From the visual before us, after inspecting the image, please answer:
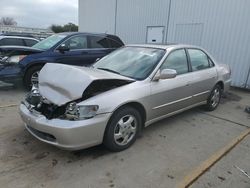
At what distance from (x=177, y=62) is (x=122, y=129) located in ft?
5.74

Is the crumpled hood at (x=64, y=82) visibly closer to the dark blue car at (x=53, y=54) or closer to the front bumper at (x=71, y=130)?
the front bumper at (x=71, y=130)

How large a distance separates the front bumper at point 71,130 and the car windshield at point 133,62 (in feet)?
3.39

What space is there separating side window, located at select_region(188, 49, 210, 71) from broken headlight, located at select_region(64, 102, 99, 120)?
98.4 inches

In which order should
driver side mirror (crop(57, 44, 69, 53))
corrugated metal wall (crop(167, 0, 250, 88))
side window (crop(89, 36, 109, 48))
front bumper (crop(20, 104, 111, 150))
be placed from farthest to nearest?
1. corrugated metal wall (crop(167, 0, 250, 88))
2. side window (crop(89, 36, 109, 48))
3. driver side mirror (crop(57, 44, 69, 53))
4. front bumper (crop(20, 104, 111, 150))

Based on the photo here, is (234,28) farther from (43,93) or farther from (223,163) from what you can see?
(43,93)

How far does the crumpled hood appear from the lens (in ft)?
9.84

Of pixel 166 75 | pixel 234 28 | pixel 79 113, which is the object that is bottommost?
pixel 79 113

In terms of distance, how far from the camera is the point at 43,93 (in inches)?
130

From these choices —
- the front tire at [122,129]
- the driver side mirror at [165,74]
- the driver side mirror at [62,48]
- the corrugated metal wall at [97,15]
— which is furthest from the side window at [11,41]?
the front tire at [122,129]

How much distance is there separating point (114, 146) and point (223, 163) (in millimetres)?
1512

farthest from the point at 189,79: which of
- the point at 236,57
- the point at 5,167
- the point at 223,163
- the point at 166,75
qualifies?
the point at 236,57

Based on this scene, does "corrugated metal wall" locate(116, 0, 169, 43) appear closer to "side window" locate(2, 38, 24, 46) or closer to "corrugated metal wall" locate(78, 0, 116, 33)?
"corrugated metal wall" locate(78, 0, 116, 33)

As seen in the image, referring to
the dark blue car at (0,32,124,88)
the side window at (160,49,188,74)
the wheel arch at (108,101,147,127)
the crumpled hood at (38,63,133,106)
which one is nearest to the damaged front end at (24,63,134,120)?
the crumpled hood at (38,63,133,106)

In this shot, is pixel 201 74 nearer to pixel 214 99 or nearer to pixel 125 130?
pixel 214 99
